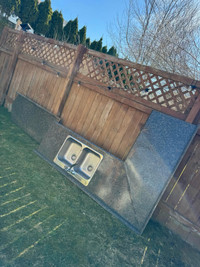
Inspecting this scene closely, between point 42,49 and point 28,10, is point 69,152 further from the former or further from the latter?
point 28,10

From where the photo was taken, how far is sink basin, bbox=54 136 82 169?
411 centimetres

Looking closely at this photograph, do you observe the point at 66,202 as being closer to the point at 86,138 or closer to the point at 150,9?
the point at 86,138

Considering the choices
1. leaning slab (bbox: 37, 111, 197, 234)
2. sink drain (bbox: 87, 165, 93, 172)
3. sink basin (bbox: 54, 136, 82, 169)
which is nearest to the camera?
leaning slab (bbox: 37, 111, 197, 234)

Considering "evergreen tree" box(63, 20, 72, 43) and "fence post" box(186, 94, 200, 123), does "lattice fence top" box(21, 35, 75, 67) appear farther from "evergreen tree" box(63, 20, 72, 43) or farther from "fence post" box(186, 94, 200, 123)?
"evergreen tree" box(63, 20, 72, 43)

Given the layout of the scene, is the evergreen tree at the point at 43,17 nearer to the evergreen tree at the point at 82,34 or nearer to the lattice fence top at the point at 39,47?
the evergreen tree at the point at 82,34

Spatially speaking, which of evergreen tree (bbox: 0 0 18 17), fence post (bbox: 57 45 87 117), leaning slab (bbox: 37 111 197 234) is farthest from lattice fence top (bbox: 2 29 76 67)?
evergreen tree (bbox: 0 0 18 17)

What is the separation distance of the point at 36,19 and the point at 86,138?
11.4 metres

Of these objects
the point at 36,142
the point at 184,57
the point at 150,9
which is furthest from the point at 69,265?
the point at 150,9

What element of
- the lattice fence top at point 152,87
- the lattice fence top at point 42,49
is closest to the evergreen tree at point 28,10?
the lattice fence top at point 42,49

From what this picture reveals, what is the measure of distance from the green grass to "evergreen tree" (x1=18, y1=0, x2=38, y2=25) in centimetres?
1116

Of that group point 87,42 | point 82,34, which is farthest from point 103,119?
point 82,34

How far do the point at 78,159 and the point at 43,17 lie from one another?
11767mm

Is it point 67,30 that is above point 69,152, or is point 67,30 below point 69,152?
above

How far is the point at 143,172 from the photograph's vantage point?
330 centimetres
